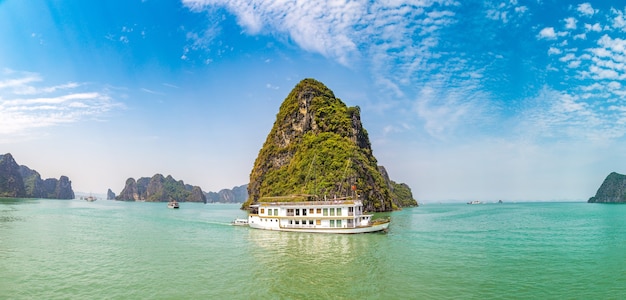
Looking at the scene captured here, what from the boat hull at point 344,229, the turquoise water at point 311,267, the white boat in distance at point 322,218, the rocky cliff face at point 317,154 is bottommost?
the turquoise water at point 311,267

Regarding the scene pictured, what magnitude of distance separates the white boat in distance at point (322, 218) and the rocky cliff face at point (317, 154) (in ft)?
97.6

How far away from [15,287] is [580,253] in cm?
4813

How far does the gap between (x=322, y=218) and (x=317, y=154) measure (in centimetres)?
5286

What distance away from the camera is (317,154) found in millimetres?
99062

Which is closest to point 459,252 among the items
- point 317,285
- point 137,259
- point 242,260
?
point 317,285

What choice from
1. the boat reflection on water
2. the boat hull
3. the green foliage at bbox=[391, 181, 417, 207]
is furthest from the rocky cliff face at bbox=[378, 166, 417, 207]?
the boat reflection on water

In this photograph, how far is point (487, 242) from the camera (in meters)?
41.7

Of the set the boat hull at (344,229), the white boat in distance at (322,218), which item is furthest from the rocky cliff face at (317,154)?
the boat hull at (344,229)

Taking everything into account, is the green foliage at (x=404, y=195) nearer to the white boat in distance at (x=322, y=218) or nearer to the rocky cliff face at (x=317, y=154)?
the rocky cliff face at (x=317, y=154)

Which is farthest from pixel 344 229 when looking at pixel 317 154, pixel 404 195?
pixel 404 195

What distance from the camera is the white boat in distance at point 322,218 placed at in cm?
4584

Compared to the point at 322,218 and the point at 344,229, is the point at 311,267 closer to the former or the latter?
the point at 344,229

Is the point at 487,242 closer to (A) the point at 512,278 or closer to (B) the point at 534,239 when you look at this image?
(B) the point at 534,239

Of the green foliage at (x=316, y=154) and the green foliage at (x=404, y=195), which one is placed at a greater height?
the green foliage at (x=316, y=154)
